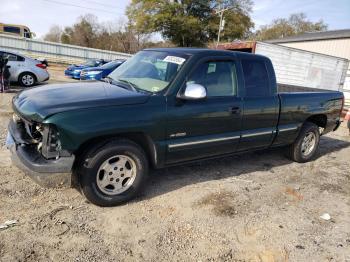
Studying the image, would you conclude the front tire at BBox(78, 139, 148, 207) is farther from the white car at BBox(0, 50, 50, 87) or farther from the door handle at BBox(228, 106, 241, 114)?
the white car at BBox(0, 50, 50, 87)

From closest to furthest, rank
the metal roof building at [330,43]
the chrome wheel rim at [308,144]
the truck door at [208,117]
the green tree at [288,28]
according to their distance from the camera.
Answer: the truck door at [208,117] → the chrome wheel rim at [308,144] → the metal roof building at [330,43] → the green tree at [288,28]

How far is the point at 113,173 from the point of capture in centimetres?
361

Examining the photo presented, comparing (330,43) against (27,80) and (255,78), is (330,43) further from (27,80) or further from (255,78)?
(255,78)

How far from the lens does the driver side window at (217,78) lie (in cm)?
411

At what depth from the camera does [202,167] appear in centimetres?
518

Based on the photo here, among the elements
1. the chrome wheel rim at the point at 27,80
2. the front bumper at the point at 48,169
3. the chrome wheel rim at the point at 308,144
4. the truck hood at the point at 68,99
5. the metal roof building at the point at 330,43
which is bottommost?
the chrome wheel rim at the point at 27,80

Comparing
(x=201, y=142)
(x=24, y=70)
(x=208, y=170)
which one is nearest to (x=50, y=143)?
(x=201, y=142)

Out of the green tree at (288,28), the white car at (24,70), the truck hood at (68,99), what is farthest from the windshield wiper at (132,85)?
the green tree at (288,28)

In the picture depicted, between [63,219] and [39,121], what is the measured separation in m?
1.08

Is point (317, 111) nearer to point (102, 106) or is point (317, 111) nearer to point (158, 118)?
point (158, 118)

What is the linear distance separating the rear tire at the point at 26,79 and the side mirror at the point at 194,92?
1077 cm

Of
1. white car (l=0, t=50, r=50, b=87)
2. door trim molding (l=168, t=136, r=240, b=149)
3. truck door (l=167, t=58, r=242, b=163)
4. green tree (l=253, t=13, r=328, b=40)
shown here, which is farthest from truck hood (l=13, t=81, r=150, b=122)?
green tree (l=253, t=13, r=328, b=40)

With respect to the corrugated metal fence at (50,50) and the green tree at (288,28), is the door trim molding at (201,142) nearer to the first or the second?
the corrugated metal fence at (50,50)

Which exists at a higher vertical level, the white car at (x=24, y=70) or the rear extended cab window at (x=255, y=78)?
the rear extended cab window at (x=255, y=78)
